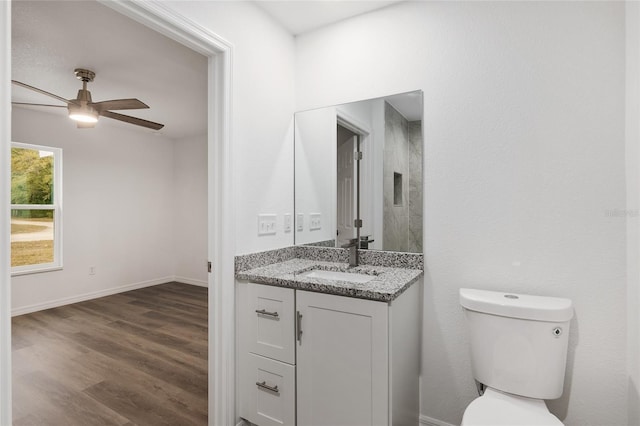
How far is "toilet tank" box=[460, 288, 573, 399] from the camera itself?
1.33 meters

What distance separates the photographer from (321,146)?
2.16m

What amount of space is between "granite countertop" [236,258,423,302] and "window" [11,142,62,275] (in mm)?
3721

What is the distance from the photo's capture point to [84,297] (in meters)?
4.31

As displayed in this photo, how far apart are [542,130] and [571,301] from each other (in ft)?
2.63

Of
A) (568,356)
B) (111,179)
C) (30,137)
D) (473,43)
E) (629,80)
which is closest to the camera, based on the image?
(629,80)

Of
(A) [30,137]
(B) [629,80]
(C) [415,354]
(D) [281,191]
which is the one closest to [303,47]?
(D) [281,191]

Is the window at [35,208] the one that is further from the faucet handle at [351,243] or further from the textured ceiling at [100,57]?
the faucet handle at [351,243]

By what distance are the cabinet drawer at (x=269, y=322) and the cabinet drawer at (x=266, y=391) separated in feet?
0.17

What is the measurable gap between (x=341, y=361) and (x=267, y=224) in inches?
35.5

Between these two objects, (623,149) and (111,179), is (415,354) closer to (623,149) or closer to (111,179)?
(623,149)

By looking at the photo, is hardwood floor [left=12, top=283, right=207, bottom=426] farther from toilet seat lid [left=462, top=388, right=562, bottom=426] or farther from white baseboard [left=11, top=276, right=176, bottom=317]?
toilet seat lid [left=462, top=388, right=562, bottom=426]

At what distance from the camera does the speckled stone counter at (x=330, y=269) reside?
4.61ft

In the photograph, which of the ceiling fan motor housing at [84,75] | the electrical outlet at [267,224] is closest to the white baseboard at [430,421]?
the electrical outlet at [267,224]

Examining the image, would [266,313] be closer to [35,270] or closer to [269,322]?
[269,322]
